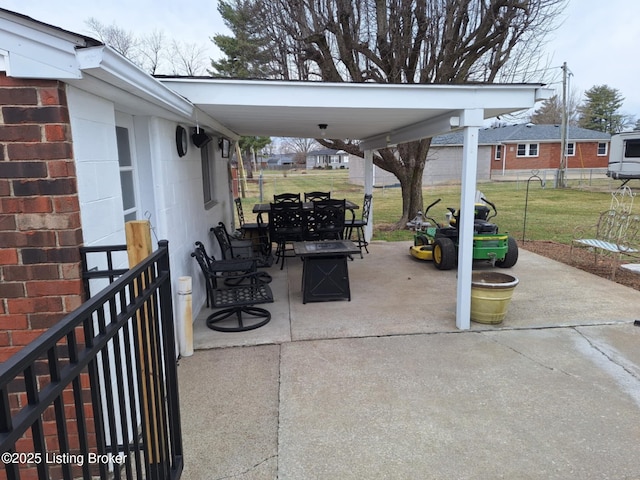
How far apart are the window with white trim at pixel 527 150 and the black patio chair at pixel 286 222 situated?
2770cm

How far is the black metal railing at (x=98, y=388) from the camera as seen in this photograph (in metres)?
0.90

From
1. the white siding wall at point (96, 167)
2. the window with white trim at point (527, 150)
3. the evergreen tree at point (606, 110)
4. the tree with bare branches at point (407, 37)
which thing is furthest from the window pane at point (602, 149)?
the white siding wall at point (96, 167)

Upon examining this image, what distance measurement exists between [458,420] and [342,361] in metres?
1.16

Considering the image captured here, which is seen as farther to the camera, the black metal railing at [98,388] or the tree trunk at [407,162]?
the tree trunk at [407,162]

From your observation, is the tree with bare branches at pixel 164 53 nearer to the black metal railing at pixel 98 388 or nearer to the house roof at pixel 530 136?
the house roof at pixel 530 136

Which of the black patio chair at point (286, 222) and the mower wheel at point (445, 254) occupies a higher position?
the black patio chair at point (286, 222)

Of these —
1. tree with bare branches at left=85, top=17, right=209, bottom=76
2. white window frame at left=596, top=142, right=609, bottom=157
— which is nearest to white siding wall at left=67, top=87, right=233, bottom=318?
tree with bare branches at left=85, top=17, right=209, bottom=76

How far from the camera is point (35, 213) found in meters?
2.07

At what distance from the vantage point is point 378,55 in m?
8.95

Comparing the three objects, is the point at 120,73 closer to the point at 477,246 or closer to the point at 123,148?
the point at 123,148

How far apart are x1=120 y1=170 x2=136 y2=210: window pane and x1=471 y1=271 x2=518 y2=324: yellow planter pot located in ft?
11.1

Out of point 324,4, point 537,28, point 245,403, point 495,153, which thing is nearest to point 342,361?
point 245,403

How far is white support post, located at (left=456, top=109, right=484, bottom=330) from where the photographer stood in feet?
13.9

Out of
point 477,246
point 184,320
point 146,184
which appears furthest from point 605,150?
point 146,184
